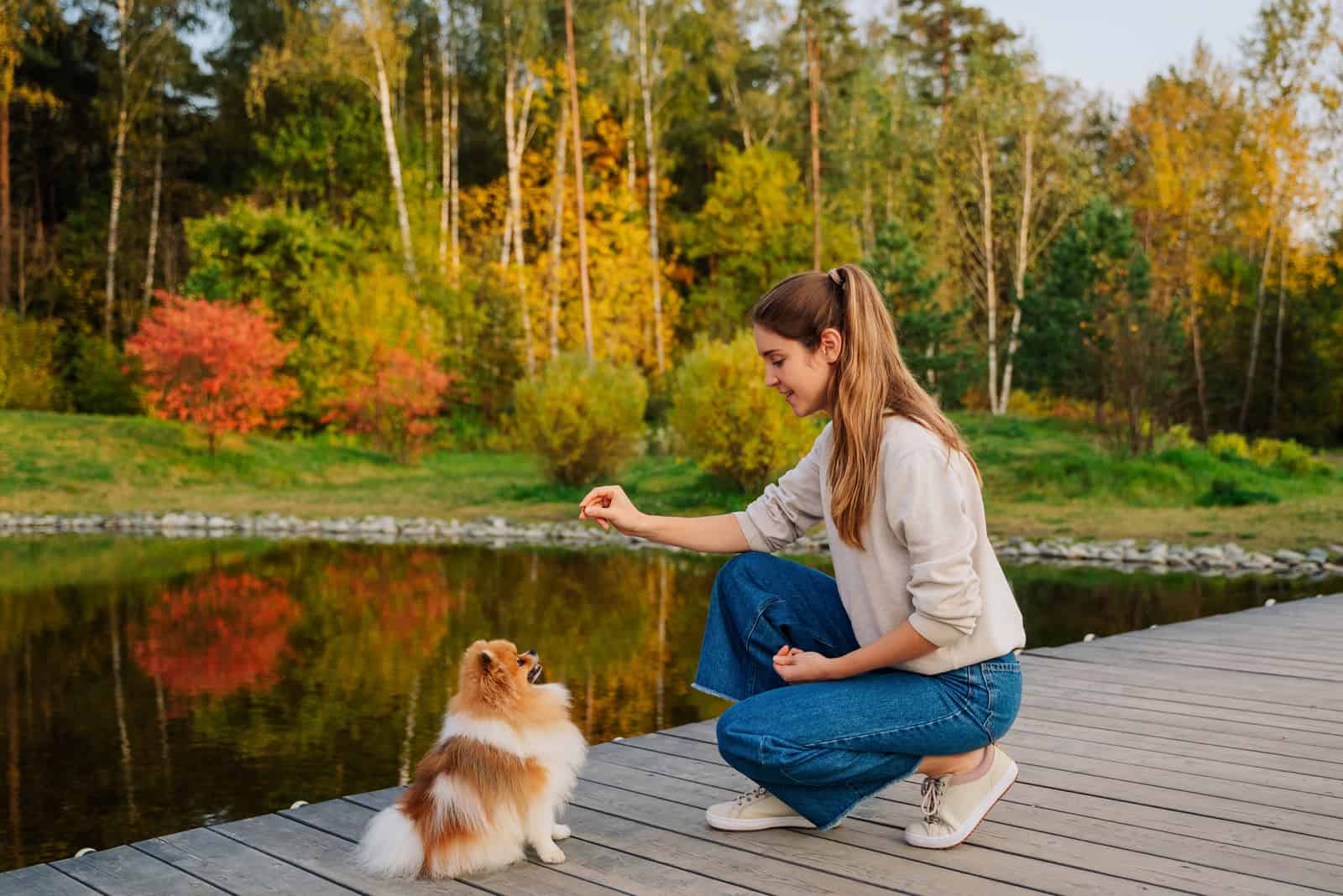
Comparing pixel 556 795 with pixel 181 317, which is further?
pixel 181 317

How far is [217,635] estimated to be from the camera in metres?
7.94

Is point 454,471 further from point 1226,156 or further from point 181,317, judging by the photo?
point 1226,156

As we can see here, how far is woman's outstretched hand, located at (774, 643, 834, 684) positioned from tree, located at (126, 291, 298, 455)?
16842 mm

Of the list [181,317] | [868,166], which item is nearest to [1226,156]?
[868,166]

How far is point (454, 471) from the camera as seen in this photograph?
18688mm

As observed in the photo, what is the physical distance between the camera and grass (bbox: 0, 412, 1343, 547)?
1288cm

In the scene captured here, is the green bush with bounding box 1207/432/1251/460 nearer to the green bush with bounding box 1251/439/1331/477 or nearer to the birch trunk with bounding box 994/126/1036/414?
the green bush with bounding box 1251/439/1331/477

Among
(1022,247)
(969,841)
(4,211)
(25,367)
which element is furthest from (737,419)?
(4,211)

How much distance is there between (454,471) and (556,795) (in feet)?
53.6

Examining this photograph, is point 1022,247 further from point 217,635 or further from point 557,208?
point 217,635

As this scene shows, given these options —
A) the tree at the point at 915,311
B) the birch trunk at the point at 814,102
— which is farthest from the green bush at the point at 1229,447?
the birch trunk at the point at 814,102

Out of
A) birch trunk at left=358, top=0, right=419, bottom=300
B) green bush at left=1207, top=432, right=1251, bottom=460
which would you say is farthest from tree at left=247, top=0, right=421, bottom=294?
green bush at left=1207, top=432, right=1251, bottom=460

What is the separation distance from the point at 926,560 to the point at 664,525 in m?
0.77

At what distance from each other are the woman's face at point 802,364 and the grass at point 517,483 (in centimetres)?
994
